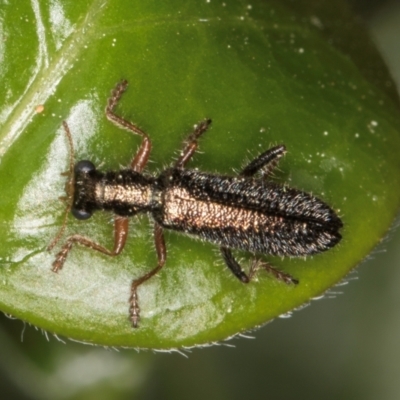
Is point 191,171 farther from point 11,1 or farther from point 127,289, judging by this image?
point 11,1

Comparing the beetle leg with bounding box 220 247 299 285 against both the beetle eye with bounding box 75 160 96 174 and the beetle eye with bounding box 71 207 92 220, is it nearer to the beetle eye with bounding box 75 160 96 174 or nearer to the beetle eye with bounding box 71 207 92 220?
the beetle eye with bounding box 71 207 92 220

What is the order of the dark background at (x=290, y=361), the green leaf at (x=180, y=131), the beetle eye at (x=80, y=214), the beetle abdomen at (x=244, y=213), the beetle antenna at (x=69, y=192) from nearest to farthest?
the green leaf at (x=180, y=131) → the beetle antenna at (x=69, y=192) → the beetle eye at (x=80, y=214) → the beetle abdomen at (x=244, y=213) → the dark background at (x=290, y=361)

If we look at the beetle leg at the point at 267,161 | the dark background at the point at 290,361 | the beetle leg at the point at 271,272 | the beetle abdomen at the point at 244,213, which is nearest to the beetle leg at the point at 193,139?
the beetle abdomen at the point at 244,213

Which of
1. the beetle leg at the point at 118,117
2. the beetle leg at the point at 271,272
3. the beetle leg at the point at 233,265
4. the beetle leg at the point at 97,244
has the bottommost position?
the beetle leg at the point at 97,244

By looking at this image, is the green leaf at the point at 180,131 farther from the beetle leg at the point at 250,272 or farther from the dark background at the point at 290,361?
the dark background at the point at 290,361

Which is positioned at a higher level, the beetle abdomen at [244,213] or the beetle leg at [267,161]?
the beetle leg at [267,161]

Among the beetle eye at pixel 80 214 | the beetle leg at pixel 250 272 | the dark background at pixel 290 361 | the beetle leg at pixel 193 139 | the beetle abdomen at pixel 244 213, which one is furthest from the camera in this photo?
the dark background at pixel 290 361

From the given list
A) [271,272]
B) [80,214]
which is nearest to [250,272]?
[271,272]

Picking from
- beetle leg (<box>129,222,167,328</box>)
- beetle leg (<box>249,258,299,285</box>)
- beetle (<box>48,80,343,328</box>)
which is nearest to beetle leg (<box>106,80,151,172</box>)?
beetle (<box>48,80,343,328</box>)

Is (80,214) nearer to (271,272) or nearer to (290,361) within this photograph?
(271,272)
